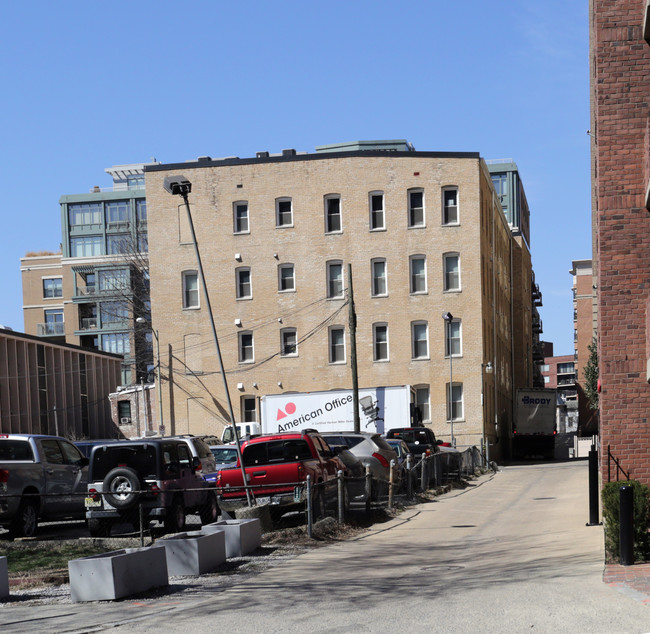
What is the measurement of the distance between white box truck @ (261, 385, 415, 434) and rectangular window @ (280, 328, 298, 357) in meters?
10.7

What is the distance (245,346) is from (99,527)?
132 feet

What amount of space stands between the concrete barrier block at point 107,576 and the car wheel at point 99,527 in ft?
21.2

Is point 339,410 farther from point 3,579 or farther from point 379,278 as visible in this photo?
point 3,579

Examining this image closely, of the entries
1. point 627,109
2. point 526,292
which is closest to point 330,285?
point 526,292

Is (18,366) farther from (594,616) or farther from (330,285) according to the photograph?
(594,616)

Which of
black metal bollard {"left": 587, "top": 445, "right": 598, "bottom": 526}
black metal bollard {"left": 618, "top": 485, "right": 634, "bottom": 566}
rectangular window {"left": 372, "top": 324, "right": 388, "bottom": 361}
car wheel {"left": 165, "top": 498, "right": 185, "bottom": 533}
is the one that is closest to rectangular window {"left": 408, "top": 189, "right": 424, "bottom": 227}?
rectangular window {"left": 372, "top": 324, "right": 388, "bottom": 361}

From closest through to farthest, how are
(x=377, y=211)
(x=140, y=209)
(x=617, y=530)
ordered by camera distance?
1. (x=617, y=530)
2. (x=377, y=211)
3. (x=140, y=209)

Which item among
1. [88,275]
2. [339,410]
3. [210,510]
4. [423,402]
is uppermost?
[88,275]

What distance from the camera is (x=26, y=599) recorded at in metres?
12.5

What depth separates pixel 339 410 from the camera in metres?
46.5

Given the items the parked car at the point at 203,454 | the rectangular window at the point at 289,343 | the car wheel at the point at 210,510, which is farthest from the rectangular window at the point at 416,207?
the car wheel at the point at 210,510

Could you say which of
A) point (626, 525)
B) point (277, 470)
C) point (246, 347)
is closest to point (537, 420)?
point (246, 347)

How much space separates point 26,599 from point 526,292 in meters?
75.8

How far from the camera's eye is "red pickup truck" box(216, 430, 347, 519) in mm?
19797
